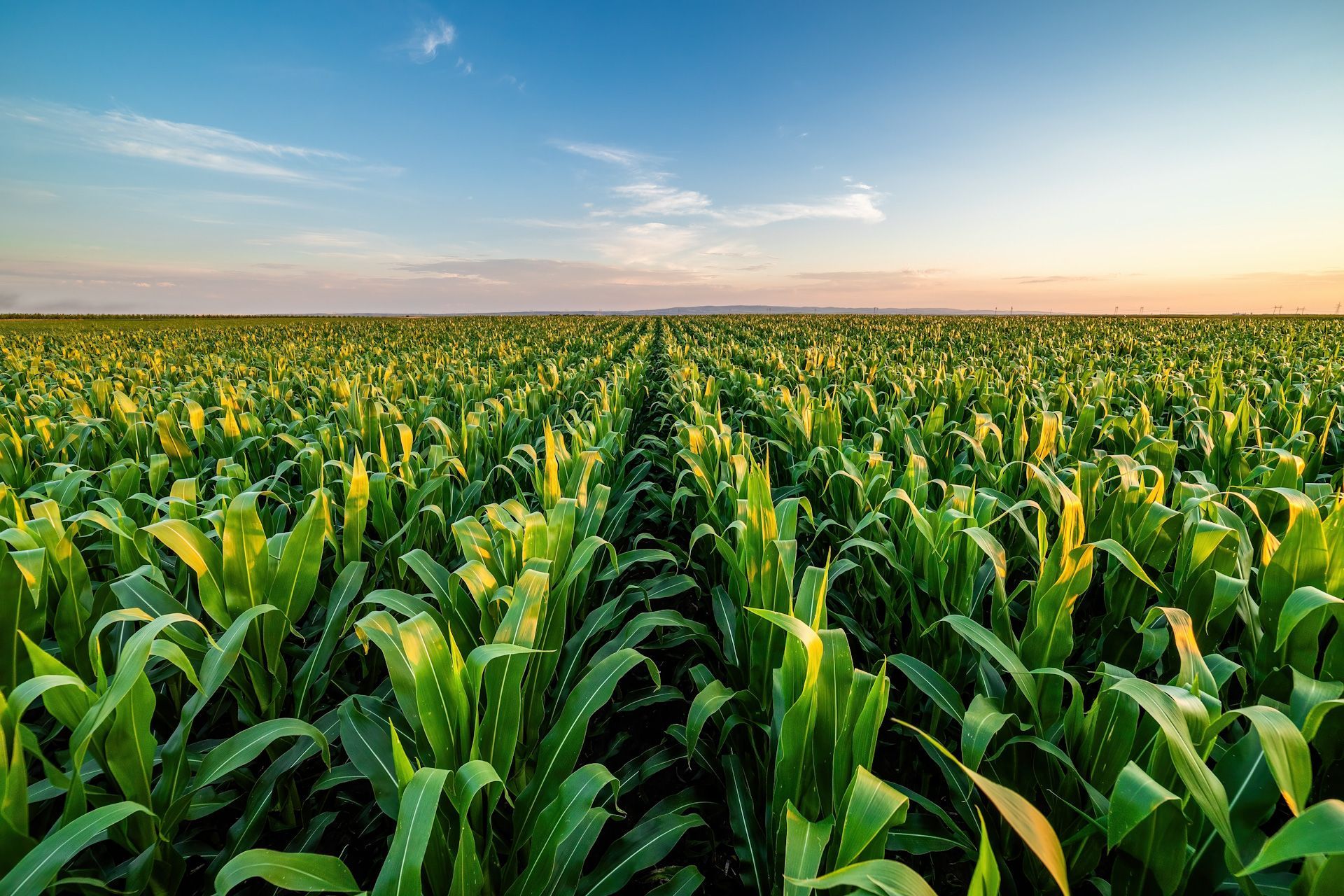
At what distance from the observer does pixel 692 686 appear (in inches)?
104

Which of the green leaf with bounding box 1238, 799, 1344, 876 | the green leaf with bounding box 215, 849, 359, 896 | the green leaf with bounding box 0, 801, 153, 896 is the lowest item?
the green leaf with bounding box 215, 849, 359, 896

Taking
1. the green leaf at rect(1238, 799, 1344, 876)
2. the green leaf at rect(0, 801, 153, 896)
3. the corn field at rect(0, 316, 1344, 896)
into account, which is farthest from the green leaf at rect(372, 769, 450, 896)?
the green leaf at rect(1238, 799, 1344, 876)

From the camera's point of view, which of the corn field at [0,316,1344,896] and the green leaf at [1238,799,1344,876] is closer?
the green leaf at [1238,799,1344,876]

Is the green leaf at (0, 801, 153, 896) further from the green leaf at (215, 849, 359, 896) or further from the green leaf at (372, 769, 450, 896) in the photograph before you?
the green leaf at (372, 769, 450, 896)

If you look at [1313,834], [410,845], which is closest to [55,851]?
[410,845]

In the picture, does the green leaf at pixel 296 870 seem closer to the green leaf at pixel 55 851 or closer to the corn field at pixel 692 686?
the corn field at pixel 692 686

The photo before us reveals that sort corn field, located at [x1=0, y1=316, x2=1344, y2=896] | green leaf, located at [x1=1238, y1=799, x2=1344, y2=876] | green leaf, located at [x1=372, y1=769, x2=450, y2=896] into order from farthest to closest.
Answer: corn field, located at [x1=0, y1=316, x2=1344, y2=896] → green leaf, located at [x1=372, y1=769, x2=450, y2=896] → green leaf, located at [x1=1238, y1=799, x2=1344, y2=876]

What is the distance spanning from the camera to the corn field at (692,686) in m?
1.06

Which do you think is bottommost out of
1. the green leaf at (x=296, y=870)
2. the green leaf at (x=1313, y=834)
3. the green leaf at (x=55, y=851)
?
the green leaf at (x=296, y=870)

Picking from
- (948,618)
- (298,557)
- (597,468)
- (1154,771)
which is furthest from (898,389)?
(298,557)

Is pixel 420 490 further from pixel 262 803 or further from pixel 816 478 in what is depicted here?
pixel 816 478

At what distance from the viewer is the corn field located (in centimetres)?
106

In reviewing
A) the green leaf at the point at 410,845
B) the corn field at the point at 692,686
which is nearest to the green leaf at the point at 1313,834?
the corn field at the point at 692,686

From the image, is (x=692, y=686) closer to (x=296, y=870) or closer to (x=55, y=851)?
(x=296, y=870)
